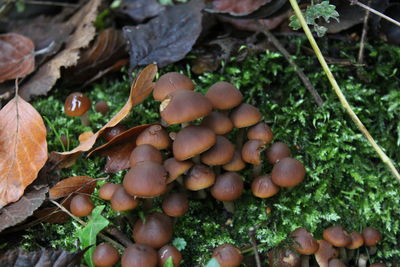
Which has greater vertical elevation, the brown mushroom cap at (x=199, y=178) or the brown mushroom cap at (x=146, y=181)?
the brown mushroom cap at (x=146, y=181)

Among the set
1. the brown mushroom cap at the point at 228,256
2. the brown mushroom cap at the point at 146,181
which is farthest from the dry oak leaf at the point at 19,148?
the brown mushroom cap at the point at 228,256

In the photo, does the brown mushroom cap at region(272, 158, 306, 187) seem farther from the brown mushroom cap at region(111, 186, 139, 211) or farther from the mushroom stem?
the mushroom stem

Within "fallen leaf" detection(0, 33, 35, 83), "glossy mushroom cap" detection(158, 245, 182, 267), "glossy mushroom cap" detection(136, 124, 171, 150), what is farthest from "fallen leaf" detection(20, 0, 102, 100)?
"glossy mushroom cap" detection(158, 245, 182, 267)

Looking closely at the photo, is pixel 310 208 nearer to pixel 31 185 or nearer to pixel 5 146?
pixel 31 185

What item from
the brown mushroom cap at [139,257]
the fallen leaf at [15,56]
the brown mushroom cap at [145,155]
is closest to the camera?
the brown mushroom cap at [139,257]

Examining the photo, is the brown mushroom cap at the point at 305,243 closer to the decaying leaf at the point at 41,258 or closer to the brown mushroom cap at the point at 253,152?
the brown mushroom cap at the point at 253,152
